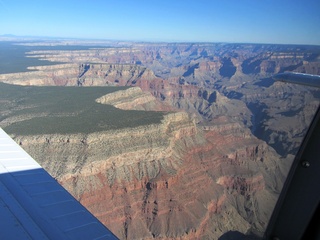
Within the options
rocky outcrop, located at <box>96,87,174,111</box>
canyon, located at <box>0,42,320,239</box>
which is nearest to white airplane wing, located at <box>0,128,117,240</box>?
canyon, located at <box>0,42,320,239</box>

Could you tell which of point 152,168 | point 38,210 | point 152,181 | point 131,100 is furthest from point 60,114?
point 38,210

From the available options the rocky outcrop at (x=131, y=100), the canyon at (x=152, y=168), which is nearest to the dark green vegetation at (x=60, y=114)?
the canyon at (x=152, y=168)

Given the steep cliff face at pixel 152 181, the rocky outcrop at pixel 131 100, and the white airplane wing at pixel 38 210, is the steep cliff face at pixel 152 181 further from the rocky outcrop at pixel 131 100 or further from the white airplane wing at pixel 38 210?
the white airplane wing at pixel 38 210

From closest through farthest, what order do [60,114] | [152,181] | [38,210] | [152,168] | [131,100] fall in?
1. [38,210]
2. [152,181]
3. [152,168]
4. [60,114]
5. [131,100]

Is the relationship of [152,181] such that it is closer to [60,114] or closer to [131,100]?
[60,114]

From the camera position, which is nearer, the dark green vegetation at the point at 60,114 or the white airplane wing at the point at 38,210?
the white airplane wing at the point at 38,210

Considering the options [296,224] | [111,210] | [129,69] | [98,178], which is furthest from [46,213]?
[129,69]

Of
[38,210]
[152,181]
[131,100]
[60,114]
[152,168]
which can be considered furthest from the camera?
[131,100]

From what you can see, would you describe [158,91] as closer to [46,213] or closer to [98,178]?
[98,178]
